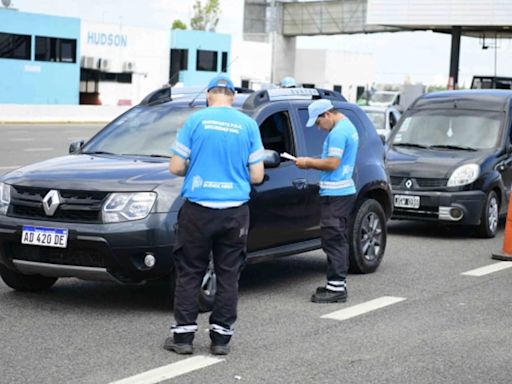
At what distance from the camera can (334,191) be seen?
9.01 m

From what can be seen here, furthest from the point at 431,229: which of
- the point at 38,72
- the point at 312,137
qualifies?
the point at 38,72

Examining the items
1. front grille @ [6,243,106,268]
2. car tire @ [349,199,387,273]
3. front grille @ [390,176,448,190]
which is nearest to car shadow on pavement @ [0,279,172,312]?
front grille @ [6,243,106,268]

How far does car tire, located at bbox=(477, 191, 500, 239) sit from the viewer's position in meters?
13.5

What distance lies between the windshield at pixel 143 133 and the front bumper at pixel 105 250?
1175 millimetres

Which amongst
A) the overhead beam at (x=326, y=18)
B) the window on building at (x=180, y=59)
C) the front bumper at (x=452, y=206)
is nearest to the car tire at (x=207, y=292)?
the front bumper at (x=452, y=206)

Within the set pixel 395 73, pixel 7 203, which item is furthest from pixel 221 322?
pixel 395 73

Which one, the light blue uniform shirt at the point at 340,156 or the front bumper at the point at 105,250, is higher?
the light blue uniform shirt at the point at 340,156

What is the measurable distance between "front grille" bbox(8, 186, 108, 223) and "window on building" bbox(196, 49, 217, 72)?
220ft

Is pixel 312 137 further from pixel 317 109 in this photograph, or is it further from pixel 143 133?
pixel 143 133

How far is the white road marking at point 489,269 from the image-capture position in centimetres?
1070

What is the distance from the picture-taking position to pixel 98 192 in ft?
26.5

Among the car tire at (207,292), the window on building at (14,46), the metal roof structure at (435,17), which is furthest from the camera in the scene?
the window on building at (14,46)

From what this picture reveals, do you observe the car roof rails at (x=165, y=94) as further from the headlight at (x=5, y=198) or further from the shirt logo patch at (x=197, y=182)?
the shirt logo patch at (x=197, y=182)

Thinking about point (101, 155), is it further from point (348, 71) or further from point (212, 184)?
point (348, 71)
